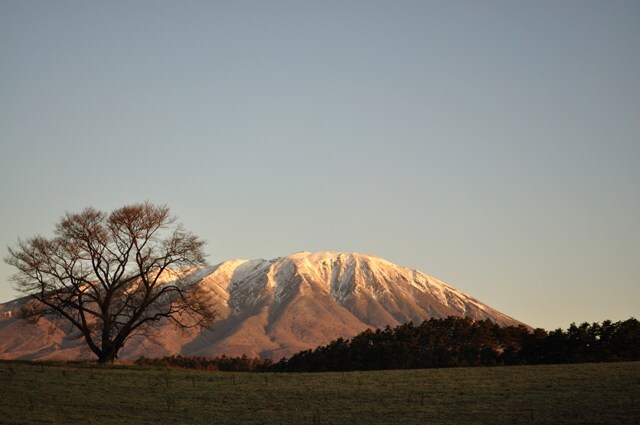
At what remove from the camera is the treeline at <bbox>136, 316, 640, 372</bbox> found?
5369 cm

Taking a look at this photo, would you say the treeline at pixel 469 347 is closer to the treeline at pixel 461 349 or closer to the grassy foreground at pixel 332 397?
the treeline at pixel 461 349

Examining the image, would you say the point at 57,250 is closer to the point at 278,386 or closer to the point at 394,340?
the point at 278,386

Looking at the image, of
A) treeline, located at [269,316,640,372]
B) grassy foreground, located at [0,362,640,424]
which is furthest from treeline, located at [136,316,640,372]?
grassy foreground, located at [0,362,640,424]

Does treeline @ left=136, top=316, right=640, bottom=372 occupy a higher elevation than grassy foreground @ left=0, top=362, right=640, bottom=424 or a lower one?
higher

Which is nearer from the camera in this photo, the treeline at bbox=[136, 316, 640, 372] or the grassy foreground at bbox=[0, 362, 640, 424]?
the grassy foreground at bbox=[0, 362, 640, 424]

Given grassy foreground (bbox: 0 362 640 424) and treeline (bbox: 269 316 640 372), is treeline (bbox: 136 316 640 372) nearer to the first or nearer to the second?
treeline (bbox: 269 316 640 372)

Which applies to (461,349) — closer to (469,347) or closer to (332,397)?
(469,347)

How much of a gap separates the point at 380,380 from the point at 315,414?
1044 centimetres

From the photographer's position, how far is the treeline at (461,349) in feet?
176

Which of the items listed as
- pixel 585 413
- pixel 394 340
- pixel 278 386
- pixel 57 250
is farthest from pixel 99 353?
pixel 585 413

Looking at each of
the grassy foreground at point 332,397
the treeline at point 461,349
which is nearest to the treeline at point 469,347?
the treeline at point 461,349

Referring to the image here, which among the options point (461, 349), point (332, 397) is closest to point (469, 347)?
point (461, 349)

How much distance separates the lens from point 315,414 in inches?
1122

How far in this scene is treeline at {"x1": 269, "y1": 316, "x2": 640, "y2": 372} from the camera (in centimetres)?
5366
